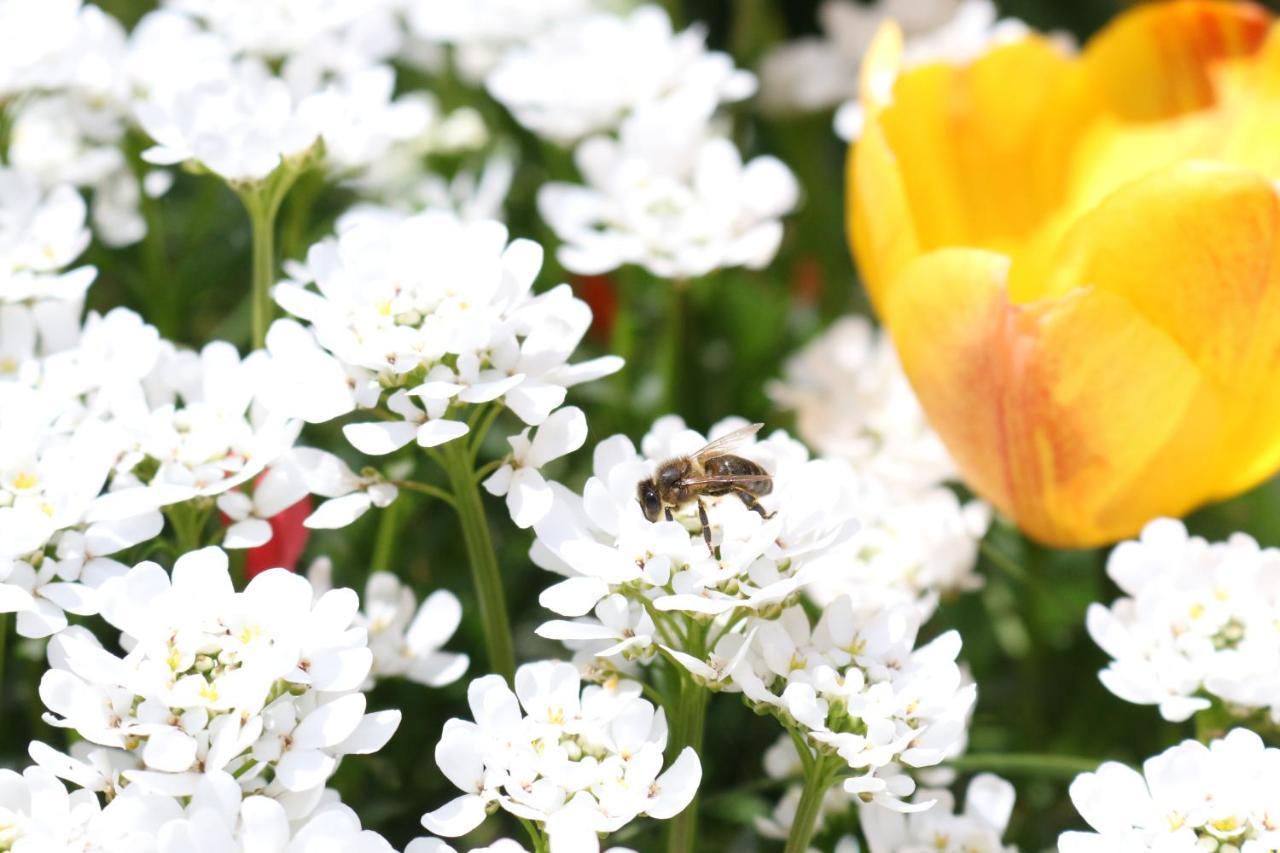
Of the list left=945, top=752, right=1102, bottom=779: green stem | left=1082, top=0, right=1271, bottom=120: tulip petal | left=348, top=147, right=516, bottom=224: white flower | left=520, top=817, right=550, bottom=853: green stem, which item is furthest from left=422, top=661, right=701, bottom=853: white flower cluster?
left=1082, top=0, right=1271, bottom=120: tulip petal

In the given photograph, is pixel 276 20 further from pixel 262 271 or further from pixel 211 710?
pixel 211 710

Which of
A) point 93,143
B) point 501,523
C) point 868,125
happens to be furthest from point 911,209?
point 93,143

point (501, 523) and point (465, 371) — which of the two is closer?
point (465, 371)

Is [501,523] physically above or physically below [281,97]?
below

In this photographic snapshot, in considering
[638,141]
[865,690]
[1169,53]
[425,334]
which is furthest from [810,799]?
[1169,53]

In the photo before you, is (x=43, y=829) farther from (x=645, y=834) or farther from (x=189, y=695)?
(x=645, y=834)

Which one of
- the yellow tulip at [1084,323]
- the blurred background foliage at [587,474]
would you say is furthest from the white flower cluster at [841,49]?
the yellow tulip at [1084,323]

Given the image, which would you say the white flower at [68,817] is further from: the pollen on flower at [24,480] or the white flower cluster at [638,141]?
the white flower cluster at [638,141]
